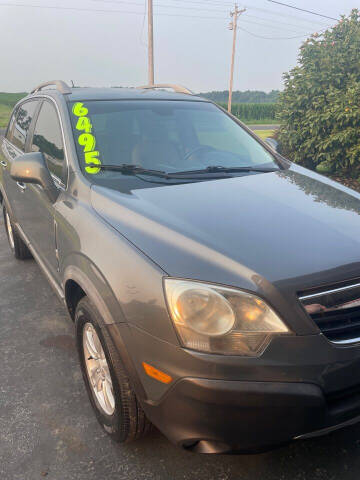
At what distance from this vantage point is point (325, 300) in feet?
5.32

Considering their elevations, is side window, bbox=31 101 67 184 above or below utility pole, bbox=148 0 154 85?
below

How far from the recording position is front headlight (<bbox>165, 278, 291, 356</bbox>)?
1555mm

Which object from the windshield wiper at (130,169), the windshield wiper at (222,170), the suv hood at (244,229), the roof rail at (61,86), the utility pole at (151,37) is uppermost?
the utility pole at (151,37)

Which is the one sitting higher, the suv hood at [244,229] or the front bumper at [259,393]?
the suv hood at [244,229]

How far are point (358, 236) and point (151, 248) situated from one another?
3.14 feet

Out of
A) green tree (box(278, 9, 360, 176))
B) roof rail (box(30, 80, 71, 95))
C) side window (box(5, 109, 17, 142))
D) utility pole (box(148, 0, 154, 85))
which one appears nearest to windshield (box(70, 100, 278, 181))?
roof rail (box(30, 80, 71, 95))

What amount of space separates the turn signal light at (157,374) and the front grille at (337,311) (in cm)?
60

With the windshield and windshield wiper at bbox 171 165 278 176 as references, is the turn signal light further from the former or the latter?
windshield wiper at bbox 171 165 278 176

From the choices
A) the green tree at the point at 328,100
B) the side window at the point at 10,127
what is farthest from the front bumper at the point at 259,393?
the green tree at the point at 328,100

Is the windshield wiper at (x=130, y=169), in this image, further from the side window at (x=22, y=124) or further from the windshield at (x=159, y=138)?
the side window at (x=22, y=124)


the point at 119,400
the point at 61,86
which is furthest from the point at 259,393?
the point at 61,86

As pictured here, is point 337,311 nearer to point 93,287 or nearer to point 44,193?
point 93,287

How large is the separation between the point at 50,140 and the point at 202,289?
1.98 meters

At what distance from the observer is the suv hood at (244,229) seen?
1643mm
